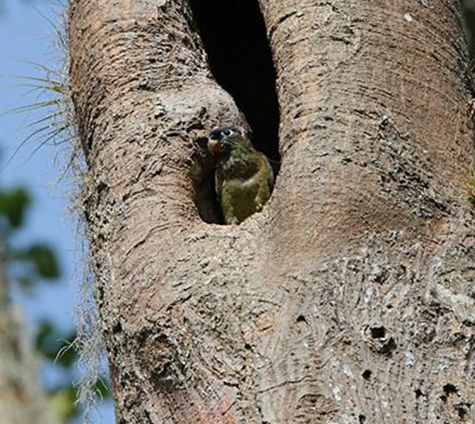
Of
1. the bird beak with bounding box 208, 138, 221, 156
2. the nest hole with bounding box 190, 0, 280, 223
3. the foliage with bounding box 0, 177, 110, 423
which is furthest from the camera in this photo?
the nest hole with bounding box 190, 0, 280, 223

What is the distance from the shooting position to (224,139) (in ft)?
10.1

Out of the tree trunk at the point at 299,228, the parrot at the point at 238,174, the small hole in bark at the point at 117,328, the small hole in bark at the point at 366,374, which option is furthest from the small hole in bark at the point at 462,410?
the parrot at the point at 238,174

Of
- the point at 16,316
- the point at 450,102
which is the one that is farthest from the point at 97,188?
the point at 16,316

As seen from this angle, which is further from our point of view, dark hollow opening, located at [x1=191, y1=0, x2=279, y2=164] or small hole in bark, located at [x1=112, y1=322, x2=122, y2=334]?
dark hollow opening, located at [x1=191, y1=0, x2=279, y2=164]

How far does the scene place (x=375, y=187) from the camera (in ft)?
8.61

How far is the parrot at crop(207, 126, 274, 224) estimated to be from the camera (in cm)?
309

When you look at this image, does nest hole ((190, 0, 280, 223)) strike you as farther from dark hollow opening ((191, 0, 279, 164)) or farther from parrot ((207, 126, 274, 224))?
parrot ((207, 126, 274, 224))

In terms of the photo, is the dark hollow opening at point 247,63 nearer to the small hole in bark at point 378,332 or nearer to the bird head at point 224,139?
the bird head at point 224,139

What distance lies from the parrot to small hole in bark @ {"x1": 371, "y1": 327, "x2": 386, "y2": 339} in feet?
2.73

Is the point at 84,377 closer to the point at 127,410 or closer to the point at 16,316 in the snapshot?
the point at 127,410

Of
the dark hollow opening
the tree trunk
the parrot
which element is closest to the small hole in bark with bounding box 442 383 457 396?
the tree trunk

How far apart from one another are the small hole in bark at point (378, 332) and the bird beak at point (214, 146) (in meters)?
0.83

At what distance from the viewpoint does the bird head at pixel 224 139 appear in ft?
10.0

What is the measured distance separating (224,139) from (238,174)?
0.90 feet
